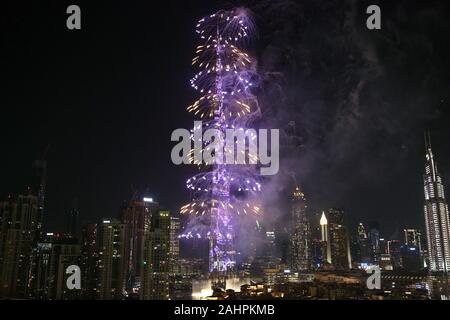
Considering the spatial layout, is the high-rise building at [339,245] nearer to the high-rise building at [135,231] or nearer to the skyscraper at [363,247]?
the skyscraper at [363,247]

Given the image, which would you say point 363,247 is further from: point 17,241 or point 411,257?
point 17,241

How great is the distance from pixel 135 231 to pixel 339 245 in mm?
17616

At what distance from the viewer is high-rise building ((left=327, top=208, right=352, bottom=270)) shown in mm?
25023

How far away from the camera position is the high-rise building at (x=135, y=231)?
1606cm

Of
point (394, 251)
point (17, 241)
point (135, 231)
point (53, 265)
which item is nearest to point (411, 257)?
point (394, 251)

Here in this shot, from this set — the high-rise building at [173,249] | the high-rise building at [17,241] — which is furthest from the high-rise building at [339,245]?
the high-rise building at [17,241]

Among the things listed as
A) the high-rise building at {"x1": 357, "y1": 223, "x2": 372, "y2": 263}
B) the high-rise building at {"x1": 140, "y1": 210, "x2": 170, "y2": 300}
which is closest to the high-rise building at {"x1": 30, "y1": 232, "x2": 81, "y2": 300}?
the high-rise building at {"x1": 140, "y1": 210, "x2": 170, "y2": 300}

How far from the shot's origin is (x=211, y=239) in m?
8.31

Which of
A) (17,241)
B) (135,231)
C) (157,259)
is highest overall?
(135,231)

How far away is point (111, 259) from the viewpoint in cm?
1569

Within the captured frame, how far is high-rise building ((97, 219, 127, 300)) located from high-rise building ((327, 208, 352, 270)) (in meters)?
13.8
